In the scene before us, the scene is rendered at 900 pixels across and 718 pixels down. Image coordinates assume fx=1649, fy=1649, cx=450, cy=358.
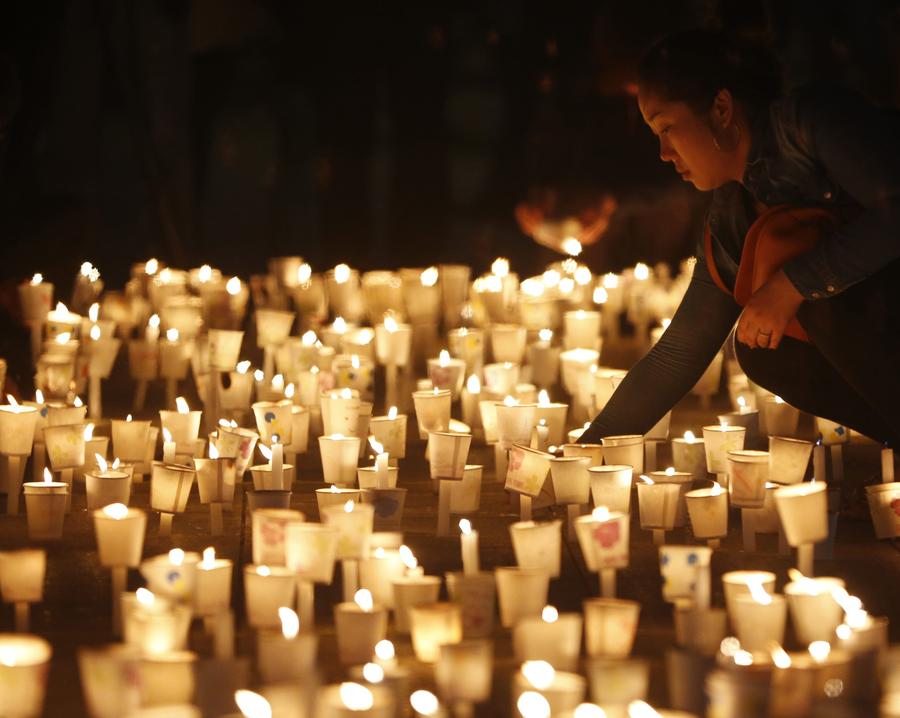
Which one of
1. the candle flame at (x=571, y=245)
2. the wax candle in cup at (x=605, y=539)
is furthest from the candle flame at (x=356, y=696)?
the candle flame at (x=571, y=245)

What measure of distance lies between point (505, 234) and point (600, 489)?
5127 millimetres

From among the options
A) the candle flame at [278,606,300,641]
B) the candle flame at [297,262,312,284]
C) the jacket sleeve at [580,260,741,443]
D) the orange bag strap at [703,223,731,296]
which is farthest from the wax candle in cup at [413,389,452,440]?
the candle flame at [297,262,312,284]

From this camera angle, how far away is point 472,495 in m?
3.77

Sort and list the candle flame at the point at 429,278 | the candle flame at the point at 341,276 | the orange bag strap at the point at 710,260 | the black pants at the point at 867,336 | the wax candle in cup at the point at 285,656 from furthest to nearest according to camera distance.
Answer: the candle flame at the point at 341,276
the candle flame at the point at 429,278
the orange bag strap at the point at 710,260
the black pants at the point at 867,336
the wax candle in cup at the point at 285,656

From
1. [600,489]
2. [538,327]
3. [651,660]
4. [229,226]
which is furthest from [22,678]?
[229,226]

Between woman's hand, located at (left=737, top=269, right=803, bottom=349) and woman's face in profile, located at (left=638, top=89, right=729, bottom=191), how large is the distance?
300 millimetres

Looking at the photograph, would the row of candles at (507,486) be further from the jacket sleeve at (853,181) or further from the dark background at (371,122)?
the dark background at (371,122)

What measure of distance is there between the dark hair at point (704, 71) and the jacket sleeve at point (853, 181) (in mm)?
192

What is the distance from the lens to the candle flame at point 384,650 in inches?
105

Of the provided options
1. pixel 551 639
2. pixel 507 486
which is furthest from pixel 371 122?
pixel 551 639

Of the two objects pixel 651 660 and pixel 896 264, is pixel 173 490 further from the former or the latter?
pixel 896 264

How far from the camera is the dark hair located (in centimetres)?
348

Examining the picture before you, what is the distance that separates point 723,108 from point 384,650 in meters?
1.46

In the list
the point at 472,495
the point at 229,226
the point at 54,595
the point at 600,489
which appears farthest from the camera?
the point at 229,226
